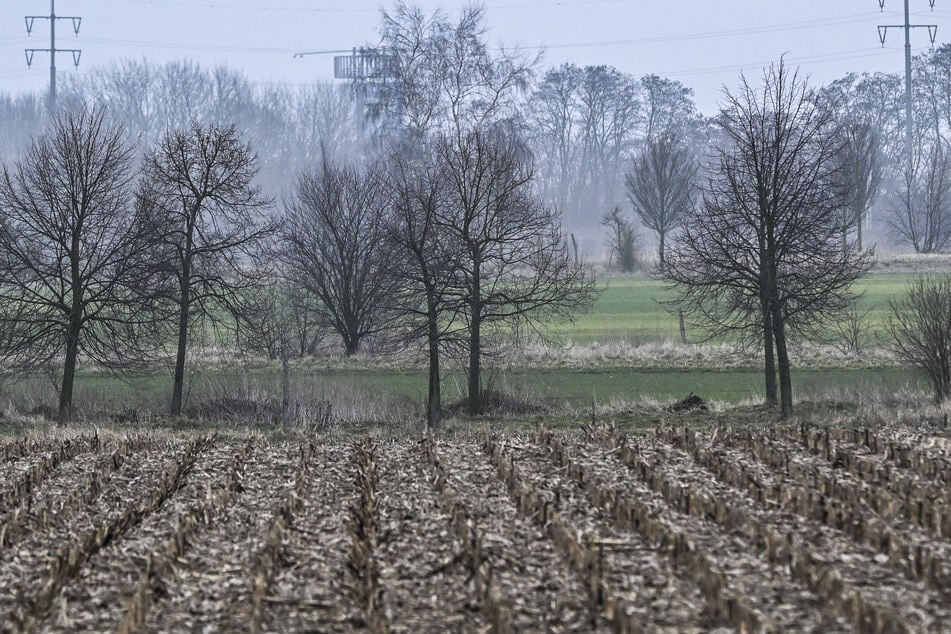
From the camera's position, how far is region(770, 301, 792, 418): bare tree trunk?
1958 cm

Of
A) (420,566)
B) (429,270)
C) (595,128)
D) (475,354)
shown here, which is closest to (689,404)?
(475,354)

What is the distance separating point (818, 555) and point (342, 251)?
26437mm

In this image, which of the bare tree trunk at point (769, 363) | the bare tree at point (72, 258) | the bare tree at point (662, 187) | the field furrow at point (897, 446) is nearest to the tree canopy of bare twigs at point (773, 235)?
the bare tree trunk at point (769, 363)

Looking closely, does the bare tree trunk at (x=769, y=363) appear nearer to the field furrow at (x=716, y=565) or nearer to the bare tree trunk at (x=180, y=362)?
the field furrow at (x=716, y=565)

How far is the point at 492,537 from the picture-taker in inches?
336

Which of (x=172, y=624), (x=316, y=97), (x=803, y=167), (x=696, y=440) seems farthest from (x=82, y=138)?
(x=316, y=97)

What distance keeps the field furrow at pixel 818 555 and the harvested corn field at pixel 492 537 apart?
0.07ft

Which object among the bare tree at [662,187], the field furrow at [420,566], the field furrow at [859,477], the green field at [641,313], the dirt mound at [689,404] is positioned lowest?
the field furrow at [420,566]

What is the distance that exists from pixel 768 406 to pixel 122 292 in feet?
40.8

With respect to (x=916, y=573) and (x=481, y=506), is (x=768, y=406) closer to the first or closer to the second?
(x=481, y=506)

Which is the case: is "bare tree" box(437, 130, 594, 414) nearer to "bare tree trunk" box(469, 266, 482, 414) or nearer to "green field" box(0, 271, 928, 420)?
"bare tree trunk" box(469, 266, 482, 414)

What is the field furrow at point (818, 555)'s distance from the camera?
655cm

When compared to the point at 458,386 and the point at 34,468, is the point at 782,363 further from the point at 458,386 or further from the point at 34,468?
the point at 34,468

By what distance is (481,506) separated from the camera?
9.69 metres
